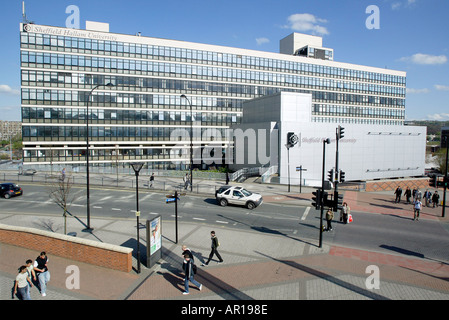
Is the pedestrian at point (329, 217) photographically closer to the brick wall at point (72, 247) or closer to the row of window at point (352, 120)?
the brick wall at point (72, 247)

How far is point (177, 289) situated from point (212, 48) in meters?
52.7

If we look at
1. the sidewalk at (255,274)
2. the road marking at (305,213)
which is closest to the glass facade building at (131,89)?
the road marking at (305,213)

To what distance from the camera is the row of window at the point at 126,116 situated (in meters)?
47.2

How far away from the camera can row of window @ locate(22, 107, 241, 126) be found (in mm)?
47219

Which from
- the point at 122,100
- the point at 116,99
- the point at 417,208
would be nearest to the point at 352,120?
the point at 122,100

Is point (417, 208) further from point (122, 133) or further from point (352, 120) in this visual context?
point (352, 120)

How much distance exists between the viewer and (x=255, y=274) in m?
11.2

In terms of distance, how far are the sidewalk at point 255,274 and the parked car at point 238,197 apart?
239 inches

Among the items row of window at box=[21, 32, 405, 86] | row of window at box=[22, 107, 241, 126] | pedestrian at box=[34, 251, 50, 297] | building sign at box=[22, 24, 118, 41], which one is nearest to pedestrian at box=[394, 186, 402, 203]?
pedestrian at box=[34, 251, 50, 297]

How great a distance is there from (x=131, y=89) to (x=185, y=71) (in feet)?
34.3

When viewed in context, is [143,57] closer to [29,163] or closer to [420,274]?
[29,163]

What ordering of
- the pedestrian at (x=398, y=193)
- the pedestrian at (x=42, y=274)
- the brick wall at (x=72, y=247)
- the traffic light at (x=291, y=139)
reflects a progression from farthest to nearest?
the traffic light at (x=291, y=139) → the pedestrian at (x=398, y=193) → the brick wall at (x=72, y=247) → the pedestrian at (x=42, y=274)

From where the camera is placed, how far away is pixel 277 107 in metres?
42.5
